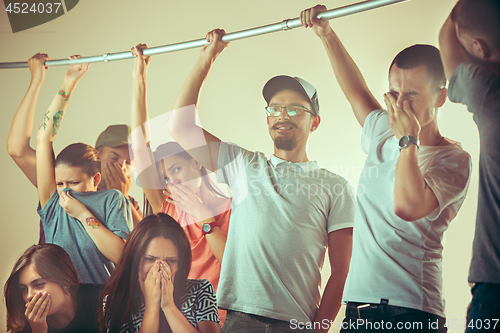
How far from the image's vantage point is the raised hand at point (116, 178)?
1.95 meters

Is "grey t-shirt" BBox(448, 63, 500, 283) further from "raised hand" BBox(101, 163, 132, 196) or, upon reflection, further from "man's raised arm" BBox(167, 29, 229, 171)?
"raised hand" BBox(101, 163, 132, 196)

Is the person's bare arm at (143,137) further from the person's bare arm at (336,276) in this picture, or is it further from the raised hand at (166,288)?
the person's bare arm at (336,276)

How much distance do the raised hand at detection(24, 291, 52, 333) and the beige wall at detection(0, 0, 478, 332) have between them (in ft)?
1.33

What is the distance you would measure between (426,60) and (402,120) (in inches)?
9.7

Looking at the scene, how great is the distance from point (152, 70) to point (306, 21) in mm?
832

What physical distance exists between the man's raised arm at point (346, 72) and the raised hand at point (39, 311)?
4.57 ft

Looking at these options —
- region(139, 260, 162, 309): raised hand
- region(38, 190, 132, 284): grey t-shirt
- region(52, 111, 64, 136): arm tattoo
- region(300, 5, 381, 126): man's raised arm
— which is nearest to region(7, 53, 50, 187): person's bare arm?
region(52, 111, 64, 136): arm tattoo

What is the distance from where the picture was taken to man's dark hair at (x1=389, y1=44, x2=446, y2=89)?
134 centimetres

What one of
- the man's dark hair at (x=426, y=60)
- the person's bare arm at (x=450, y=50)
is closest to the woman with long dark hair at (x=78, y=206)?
the man's dark hair at (x=426, y=60)

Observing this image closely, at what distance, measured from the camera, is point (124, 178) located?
77.4 inches

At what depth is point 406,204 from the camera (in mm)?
1215

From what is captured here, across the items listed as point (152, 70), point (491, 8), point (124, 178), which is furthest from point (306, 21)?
point (124, 178)

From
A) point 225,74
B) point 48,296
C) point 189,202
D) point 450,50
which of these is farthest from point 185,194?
point 450,50

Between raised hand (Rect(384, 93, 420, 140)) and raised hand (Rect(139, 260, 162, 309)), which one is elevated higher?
raised hand (Rect(384, 93, 420, 140))
